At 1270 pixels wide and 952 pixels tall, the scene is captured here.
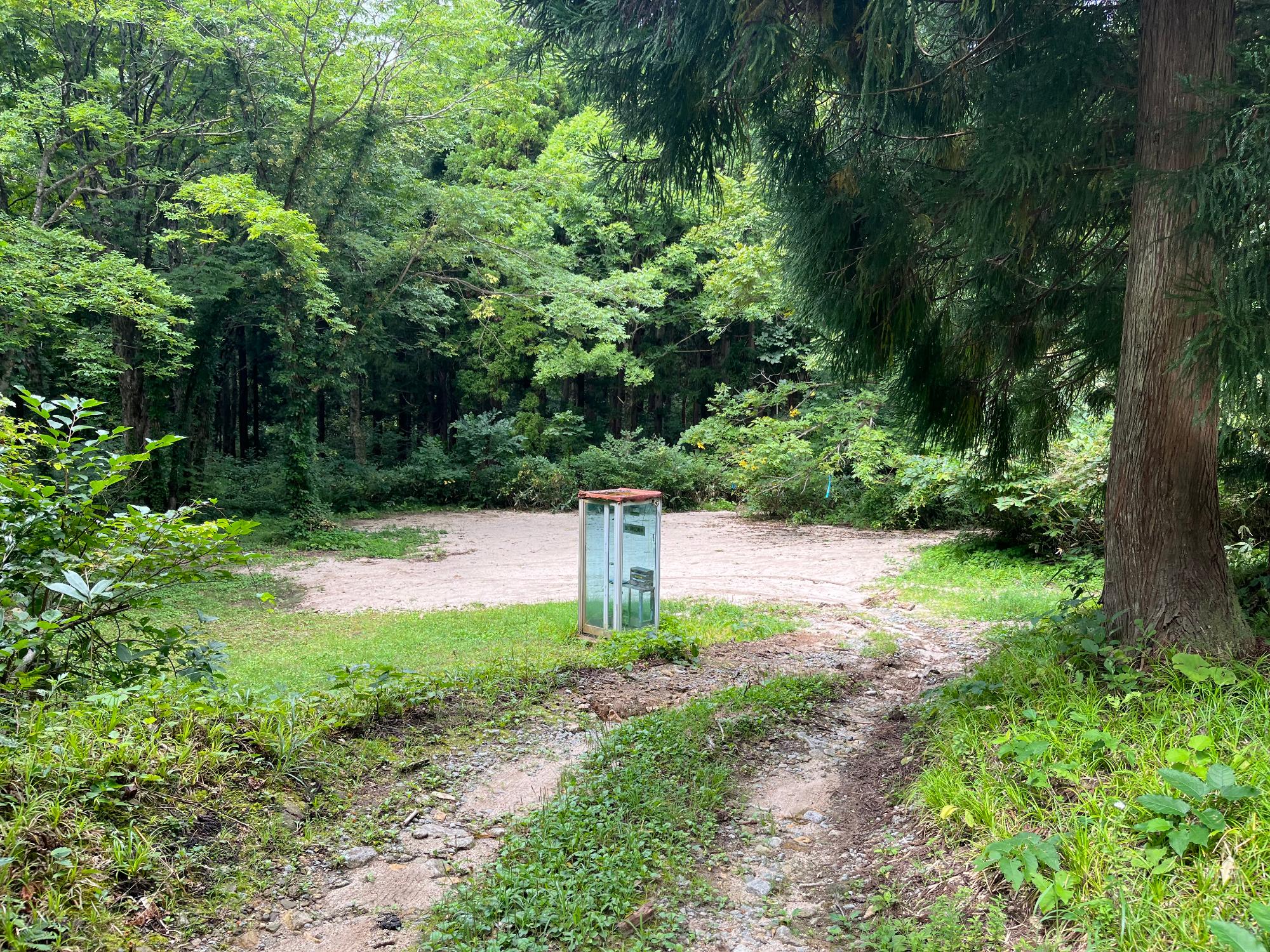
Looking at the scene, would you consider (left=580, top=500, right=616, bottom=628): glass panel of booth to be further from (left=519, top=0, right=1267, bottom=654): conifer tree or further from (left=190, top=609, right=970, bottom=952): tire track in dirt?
(left=519, top=0, right=1267, bottom=654): conifer tree

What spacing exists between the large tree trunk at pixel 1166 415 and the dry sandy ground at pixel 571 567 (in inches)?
202

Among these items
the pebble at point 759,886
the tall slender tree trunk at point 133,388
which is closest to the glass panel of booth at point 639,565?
the pebble at point 759,886

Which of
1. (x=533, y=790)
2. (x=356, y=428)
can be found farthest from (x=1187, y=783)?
(x=356, y=428)

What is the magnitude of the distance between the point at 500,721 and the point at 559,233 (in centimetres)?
2305

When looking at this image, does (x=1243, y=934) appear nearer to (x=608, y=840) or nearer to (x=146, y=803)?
(x=608, y=840)

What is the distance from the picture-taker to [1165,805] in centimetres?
227

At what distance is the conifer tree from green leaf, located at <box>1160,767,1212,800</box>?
1300 millimetres

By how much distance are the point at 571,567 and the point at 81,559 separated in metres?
9.18

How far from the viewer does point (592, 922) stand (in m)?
2.36

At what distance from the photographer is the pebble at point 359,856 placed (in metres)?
2.69

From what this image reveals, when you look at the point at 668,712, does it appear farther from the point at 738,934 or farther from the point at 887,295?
the point at 887,295

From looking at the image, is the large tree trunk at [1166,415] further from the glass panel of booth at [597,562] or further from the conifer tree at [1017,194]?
the glass panel of booth at [597,562]

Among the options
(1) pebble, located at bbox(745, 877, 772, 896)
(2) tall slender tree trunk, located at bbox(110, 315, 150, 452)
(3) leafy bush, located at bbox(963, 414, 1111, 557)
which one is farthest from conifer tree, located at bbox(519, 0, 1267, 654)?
(2) tall slender tree trunk, located at bbox(110, 315, 150, 452)

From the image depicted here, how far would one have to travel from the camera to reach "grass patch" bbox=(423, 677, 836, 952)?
233 cm
